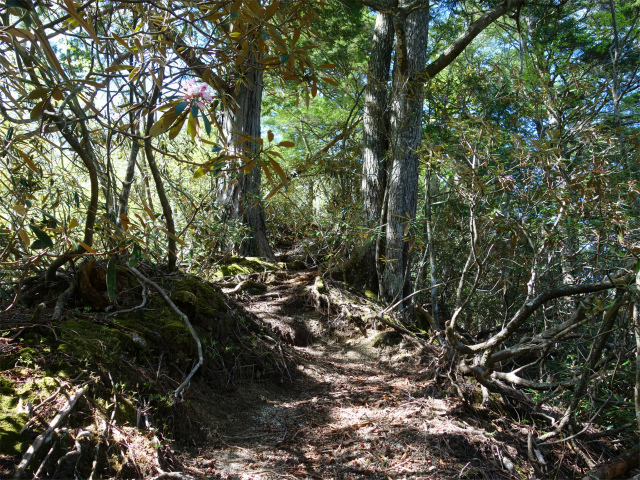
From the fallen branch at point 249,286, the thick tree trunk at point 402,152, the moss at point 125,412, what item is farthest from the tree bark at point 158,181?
the thick tree trunk at point 402,152

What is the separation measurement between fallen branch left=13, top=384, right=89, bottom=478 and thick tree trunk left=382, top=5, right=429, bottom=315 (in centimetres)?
463

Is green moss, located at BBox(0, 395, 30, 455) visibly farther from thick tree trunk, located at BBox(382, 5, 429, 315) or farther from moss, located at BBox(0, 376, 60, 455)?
thick tree trunk, located at BBox(382, 5, 429, 315)

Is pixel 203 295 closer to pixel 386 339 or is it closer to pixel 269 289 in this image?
pixel 269 289

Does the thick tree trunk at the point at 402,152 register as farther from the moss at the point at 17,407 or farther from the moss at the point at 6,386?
the moss at the point at 6,386

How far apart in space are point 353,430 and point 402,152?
420 cm

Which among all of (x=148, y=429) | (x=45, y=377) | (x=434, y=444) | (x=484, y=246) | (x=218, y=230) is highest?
(x=218, y=230)

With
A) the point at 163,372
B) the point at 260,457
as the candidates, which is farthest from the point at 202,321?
the point at 260,457

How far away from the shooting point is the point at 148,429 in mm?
2285

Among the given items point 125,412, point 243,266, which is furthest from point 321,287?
point 125,412

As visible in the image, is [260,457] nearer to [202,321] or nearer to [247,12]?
[202,321]

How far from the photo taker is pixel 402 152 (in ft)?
20.2

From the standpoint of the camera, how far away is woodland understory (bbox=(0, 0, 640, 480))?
2.08 meters

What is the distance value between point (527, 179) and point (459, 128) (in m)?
0.90

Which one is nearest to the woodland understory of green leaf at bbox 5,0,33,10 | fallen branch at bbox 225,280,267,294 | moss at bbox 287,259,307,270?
green leaf at bbox 5,0,33,10
